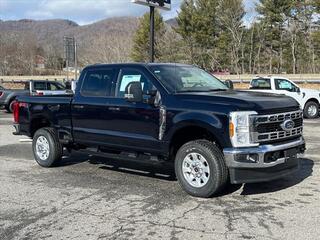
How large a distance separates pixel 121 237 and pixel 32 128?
4.91 m

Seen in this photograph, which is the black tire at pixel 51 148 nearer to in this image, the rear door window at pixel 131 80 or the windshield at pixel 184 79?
the rear door window at pixel 131 80

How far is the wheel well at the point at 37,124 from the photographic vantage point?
30.1 ft

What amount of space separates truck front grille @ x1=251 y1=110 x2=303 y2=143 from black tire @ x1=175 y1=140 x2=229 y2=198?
0.56 meters

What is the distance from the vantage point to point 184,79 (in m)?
7.45

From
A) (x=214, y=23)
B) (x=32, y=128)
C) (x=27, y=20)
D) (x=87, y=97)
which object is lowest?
(x=32, y=128)

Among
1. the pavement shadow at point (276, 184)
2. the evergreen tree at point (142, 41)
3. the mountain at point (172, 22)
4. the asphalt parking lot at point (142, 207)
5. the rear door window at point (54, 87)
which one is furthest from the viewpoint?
the evergreen tree at point (142, 41)

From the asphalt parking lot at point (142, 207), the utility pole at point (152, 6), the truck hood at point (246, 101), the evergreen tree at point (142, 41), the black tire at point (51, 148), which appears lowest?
the asphalt parking lot at point (142, 207)

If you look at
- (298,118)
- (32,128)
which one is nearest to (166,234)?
(298,118)

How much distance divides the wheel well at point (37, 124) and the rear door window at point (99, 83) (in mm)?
1320

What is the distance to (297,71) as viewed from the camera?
177 feet

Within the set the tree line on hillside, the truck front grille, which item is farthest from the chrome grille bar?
the tree line on hillside

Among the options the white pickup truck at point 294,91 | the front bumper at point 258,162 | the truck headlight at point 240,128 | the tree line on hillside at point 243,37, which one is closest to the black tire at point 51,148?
the front bumper at point 258,162

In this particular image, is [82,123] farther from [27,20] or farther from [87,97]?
[27,20]

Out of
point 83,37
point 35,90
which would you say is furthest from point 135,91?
point 83,37
